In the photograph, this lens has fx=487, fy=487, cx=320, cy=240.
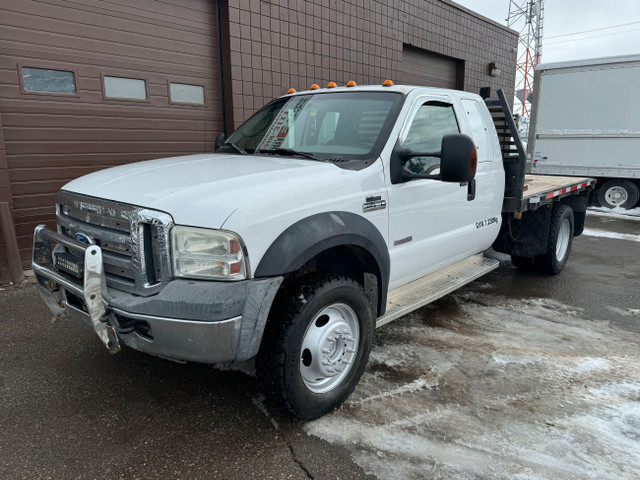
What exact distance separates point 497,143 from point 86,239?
11.9ft

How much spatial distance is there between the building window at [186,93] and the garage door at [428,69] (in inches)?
219

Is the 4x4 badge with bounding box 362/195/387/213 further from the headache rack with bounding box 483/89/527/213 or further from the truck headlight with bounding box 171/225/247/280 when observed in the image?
the headache rack with bounding box 483/89/527/213

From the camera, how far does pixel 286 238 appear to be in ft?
8.27

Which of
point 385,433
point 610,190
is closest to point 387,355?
point 385,433

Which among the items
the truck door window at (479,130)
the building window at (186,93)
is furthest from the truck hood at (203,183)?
the building window at (186,93)

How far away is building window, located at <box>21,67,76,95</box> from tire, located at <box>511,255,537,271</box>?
5.88 metres

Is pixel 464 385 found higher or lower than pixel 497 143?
lower

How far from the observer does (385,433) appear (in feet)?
8.96

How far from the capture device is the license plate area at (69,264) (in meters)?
2.65

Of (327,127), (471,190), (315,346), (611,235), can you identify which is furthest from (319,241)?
(611,235)

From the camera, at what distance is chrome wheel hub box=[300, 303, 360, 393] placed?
9.07 ft

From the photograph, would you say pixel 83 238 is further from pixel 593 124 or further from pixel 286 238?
pixel 593 124

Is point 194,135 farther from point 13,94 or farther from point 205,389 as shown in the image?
point 205,389

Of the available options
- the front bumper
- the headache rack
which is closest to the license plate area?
the front bumper
